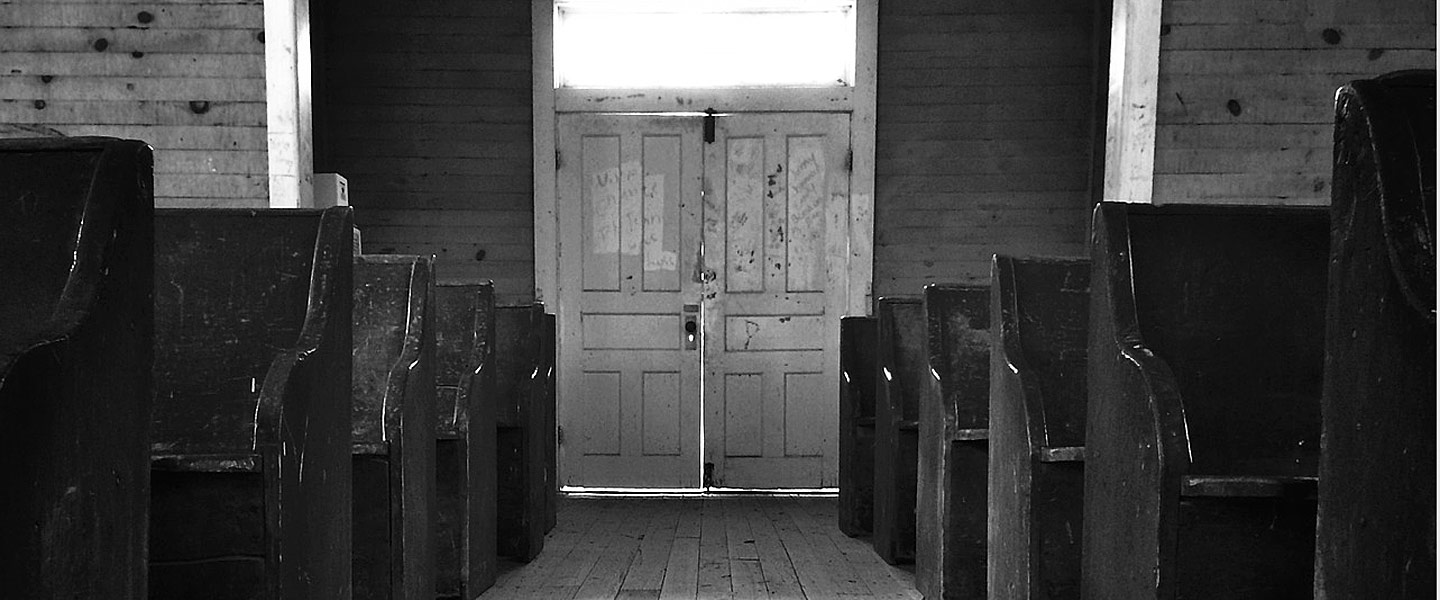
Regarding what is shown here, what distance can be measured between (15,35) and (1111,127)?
3.87 m

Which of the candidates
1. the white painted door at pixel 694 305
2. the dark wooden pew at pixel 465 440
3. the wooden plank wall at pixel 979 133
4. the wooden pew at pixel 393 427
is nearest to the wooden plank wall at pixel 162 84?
the dark wooden pew at pixel 465 440

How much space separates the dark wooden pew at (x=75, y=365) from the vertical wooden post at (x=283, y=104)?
10.4 feet

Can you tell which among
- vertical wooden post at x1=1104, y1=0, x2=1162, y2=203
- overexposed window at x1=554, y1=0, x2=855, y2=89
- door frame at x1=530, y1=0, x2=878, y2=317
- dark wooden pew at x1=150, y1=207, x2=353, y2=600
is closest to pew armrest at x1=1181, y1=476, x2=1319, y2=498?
dark wooden pew at x1=150, y1=207, x2=353, y2=600

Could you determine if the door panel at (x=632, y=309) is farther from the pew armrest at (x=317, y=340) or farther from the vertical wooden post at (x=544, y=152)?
the pew armrest at (x=317, y=340)

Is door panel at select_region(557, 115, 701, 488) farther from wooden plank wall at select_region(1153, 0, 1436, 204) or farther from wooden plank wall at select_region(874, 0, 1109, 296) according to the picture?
wooden plank wall at select_region(1153, 0, 1436, 204)

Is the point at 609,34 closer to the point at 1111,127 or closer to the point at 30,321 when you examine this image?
the point at 1111,127

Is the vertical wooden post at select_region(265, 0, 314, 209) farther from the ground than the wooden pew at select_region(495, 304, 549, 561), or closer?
farther from the ground

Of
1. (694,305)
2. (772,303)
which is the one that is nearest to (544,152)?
(694,305)

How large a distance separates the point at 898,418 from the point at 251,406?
278cm

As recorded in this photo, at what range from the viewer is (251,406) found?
2.17 metres

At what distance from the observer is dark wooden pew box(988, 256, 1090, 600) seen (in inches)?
100

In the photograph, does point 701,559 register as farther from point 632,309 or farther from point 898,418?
point 632,309

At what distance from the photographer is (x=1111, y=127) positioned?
4633 millimetres

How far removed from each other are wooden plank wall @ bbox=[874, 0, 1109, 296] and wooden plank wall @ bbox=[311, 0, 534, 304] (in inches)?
79.7
